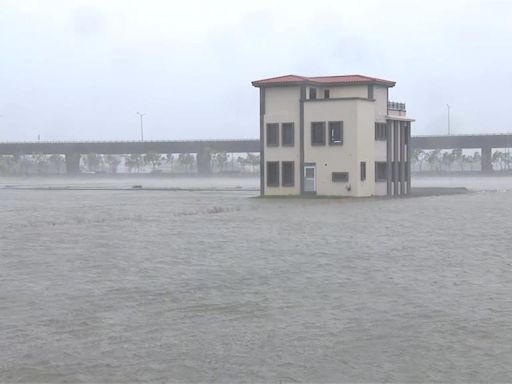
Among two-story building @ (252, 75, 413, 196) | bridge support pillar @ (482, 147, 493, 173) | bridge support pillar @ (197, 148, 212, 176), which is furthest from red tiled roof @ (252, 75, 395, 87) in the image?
bridge support pillar @ (197, 148, 212, 176)

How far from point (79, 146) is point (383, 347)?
531 ft

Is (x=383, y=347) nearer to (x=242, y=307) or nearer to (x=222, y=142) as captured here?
(x=242, y=307)

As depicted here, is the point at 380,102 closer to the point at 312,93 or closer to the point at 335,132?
the point at 335,132

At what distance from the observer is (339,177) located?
55.9m

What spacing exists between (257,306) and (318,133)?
42231 mm

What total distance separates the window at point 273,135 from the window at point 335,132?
3984 millimetres

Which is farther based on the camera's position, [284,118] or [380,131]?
[380,131]

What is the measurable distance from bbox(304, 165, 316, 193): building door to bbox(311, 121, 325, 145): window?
1.82 m

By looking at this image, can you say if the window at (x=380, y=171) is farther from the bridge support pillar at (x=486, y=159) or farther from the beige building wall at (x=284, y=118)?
the bridge support pillar at (x=486, y=159)

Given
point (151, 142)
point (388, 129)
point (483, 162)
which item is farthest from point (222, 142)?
point (388, 129)

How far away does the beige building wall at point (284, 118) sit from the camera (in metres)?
56.3

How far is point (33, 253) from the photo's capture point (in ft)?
75.0

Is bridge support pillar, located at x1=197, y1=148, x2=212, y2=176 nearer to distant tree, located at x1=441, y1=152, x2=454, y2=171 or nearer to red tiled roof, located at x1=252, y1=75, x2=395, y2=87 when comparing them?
distant tree, located at x1=441, y1=152, x2=454, y2=171

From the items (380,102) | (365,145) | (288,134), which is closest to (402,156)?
(380,102)
